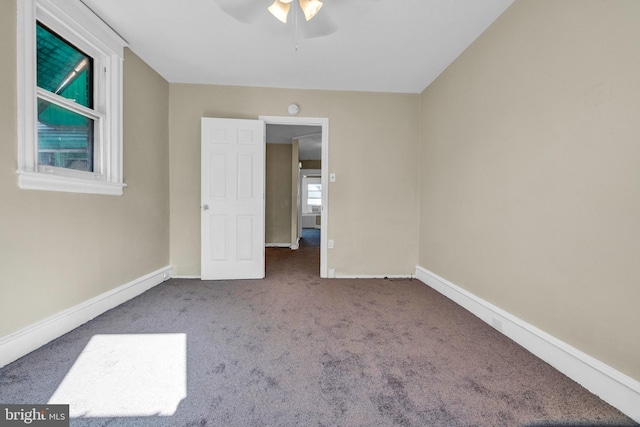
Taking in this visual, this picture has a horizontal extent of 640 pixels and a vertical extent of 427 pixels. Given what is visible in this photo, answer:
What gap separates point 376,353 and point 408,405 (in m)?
0.43

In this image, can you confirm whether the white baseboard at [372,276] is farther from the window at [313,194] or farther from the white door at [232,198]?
the window at [313,194]

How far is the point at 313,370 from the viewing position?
1463mm

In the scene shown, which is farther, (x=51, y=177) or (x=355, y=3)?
(x=355, y=3)

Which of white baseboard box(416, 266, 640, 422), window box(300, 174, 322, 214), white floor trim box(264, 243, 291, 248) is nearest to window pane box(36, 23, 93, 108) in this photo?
white baseboard box(416, 266, 640, 422)

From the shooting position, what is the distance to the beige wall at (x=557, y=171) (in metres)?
1.22

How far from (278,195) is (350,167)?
309cm

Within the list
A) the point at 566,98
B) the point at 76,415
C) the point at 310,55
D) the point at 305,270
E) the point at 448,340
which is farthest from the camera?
the point at 305,270

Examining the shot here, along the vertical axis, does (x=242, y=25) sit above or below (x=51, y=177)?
above

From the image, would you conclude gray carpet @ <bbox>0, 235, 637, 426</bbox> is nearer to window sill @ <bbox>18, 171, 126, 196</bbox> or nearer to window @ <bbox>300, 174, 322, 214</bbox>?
window sill @ <bbox>18, 171, 126, 196</bbox>

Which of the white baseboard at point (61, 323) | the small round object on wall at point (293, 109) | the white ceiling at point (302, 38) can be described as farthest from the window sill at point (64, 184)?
the small round object on wall at point (293, 109)

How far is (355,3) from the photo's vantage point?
188 cm

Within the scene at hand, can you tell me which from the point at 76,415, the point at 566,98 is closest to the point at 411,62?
the point at 566,98

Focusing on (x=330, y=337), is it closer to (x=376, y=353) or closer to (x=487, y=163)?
(x=376, y=353)

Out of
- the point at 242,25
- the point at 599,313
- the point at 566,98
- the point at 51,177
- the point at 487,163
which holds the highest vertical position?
the point at 242,25
